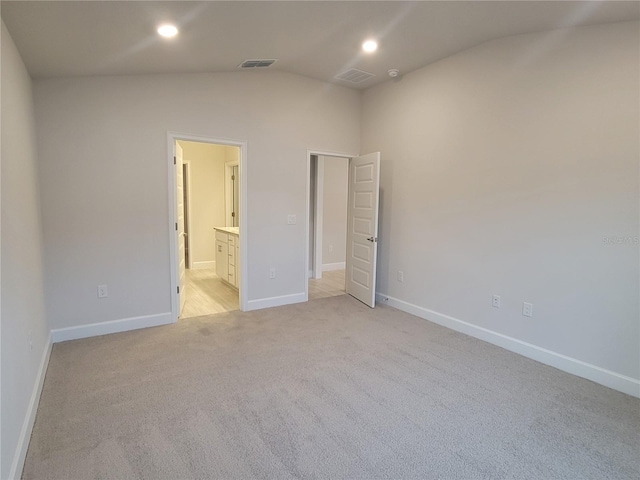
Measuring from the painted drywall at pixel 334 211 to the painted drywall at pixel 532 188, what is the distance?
98.6 inches

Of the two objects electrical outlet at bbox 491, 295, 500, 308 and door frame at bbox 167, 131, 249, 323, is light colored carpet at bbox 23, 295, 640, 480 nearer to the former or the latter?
electrical outlet at bbox 491, 295, 500, 308

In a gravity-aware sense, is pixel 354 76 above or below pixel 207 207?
above

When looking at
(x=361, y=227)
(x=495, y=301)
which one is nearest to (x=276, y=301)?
(x=361, y=227)

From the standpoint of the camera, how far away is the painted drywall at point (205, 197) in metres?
6.66

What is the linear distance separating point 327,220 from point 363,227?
86.7 inches

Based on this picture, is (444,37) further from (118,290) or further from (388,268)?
(118,290)

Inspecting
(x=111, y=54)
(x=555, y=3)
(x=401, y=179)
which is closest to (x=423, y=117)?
(x=401, y=179)

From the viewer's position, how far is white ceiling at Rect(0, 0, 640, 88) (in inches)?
81.9

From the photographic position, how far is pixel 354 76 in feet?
13.6

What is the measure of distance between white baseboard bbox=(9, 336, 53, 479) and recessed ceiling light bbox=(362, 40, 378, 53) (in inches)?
146

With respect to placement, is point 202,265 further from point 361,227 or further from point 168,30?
point 168,30

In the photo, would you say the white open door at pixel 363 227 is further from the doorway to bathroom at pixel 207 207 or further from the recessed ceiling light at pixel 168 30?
the recessed ceiling light at pixel 168 30

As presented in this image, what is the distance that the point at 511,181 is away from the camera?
3.09 m

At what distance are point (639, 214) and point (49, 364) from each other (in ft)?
15.2
